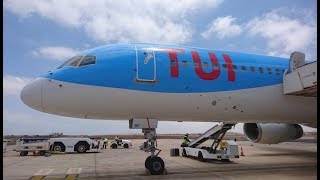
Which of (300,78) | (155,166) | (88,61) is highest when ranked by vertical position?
(88,61)

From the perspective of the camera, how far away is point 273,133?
19.8m

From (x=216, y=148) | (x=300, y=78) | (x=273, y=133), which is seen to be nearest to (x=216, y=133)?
(x=216, y=148)

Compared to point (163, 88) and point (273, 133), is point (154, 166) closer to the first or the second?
point (163, 88)

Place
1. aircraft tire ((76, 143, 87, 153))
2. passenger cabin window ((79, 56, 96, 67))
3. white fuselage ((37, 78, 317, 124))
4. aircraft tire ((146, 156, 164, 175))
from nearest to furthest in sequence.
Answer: white fuselage ((37, 78, 317, 124)) → passenger cabin window ((79, 56, 96, 67)) → aircraft tire ((146, 156, 164, 175)) → aircraft tire ((76, 143, 87, 153))

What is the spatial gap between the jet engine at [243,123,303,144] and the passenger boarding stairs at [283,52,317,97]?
6017 mm

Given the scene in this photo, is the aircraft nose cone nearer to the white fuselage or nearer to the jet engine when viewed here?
the white fuselage

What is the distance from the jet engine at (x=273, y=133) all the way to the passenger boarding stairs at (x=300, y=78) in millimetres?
6017

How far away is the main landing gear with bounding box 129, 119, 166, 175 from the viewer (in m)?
12.0

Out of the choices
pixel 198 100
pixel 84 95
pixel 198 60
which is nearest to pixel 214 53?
pixel 198 60

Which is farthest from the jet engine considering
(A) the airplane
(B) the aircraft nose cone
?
(B) the aircraft nose cone

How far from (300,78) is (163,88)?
5.05 metres

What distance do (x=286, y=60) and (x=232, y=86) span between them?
3710 mm

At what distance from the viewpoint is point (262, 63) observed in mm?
13977

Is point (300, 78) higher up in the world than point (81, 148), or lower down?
higher up
